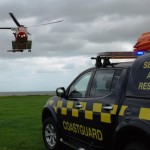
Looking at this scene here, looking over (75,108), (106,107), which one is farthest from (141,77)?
(75,108)

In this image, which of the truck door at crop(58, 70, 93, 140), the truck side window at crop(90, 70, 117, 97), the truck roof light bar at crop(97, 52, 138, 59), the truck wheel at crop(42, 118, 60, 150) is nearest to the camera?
the truck side window at crop(90, 70, 117, 97)

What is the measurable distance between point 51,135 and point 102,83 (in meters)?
2.33

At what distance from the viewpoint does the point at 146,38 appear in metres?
6.62

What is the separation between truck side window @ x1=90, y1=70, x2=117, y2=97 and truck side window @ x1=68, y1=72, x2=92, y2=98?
0.91 feet

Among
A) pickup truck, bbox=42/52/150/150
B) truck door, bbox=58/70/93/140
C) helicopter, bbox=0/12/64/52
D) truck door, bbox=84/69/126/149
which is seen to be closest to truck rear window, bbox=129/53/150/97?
pickup truck, bbox=42/52/150/150

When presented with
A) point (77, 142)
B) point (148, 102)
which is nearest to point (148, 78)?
point (148, 102)

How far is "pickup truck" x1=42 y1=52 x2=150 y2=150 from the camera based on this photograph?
18.5 ft

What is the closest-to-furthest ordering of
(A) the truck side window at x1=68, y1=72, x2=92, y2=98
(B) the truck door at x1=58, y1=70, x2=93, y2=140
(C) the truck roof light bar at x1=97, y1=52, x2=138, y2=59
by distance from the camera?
(C) the truck roof light bar at x1=97, y1=52, x2=138, y2=59 < (B) the truck door at x1=58, y1=70, x2=93, y2=140 < (A) the truck side window at x1=68, y1=72, x2=92, y2=98

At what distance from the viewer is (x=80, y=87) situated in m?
7.74

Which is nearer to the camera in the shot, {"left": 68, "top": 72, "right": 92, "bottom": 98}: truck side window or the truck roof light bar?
the truck roof light bar

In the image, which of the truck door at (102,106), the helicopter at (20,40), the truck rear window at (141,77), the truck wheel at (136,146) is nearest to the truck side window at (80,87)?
the truck door at (102,106)

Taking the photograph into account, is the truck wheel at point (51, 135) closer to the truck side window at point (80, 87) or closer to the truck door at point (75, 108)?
the truck door at point (75, 108)

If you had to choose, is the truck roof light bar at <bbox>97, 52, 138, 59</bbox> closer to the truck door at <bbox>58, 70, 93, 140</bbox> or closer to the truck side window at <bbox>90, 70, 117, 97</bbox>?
the truck side window at <bbox>90, 70, 117, 97</bbox>

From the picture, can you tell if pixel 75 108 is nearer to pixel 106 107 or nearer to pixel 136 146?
pixel 106 107
